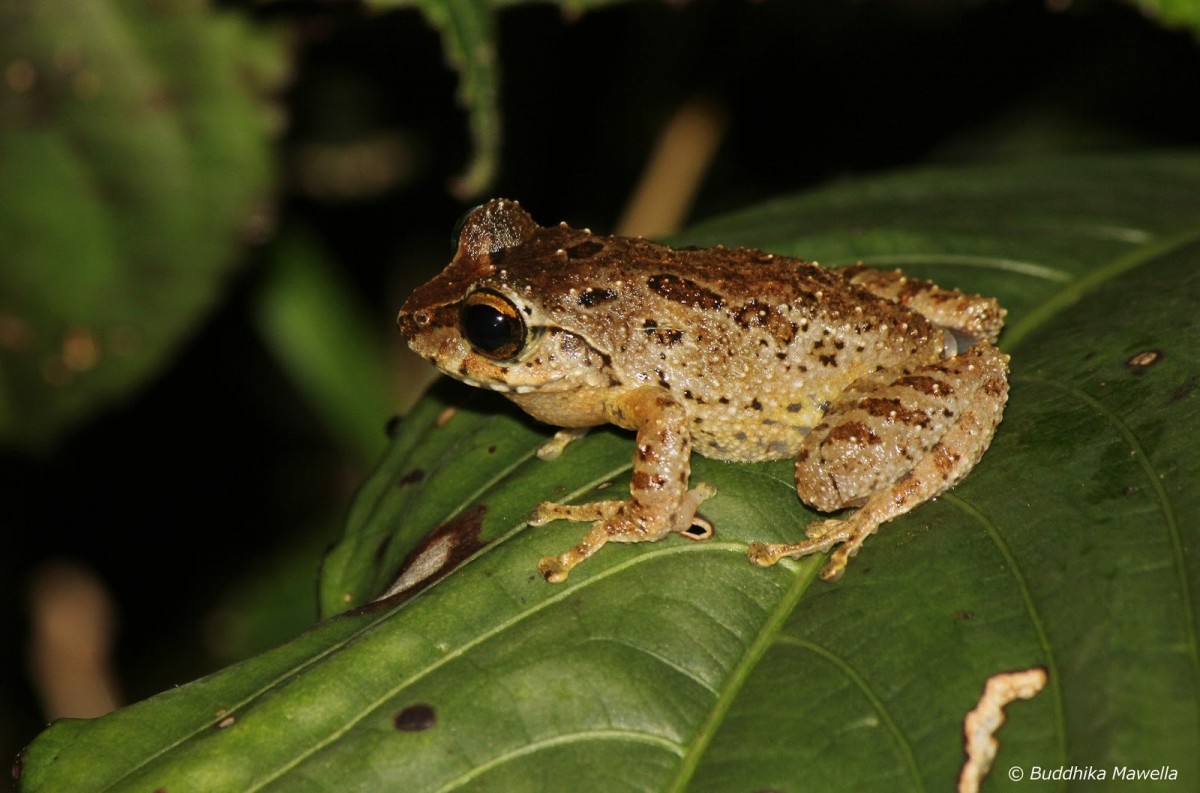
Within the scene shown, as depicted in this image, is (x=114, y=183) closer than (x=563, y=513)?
No

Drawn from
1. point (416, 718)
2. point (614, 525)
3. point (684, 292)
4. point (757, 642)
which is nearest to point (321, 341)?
point (684, 292)

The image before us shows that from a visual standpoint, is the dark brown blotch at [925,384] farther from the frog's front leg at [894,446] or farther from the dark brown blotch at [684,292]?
the dark brown blotch at [684,292]

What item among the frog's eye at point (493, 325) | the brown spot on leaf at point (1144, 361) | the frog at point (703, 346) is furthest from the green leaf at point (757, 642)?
the frog's eye at point (493, 325)

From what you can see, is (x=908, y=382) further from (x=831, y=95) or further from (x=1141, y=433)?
(x=831, y=95)

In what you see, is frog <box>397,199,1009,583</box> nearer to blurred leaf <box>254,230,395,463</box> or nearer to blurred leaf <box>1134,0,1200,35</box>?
blurred leaf <box>1134,0,1200,35</box>

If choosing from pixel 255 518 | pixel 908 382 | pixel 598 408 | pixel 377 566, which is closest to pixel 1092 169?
pixel 908 382

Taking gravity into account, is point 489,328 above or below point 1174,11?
below

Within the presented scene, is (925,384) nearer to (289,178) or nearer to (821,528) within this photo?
(821,528)
